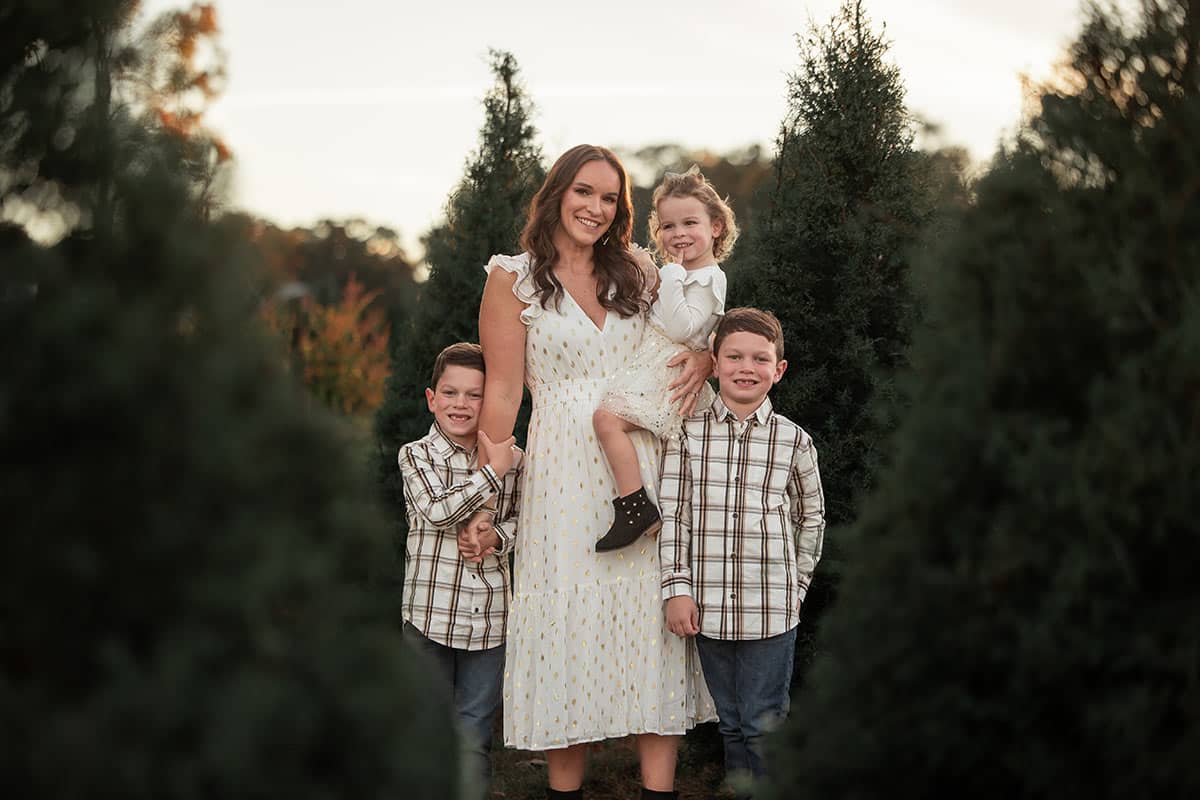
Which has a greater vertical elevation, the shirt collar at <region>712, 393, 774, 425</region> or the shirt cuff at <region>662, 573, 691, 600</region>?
the shirt collar at <region>712, 393, 774, 425</region>


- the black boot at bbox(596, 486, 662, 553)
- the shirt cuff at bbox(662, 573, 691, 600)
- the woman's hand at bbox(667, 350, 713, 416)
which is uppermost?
the woman's hand at bbox(667, 350, 713, 416)

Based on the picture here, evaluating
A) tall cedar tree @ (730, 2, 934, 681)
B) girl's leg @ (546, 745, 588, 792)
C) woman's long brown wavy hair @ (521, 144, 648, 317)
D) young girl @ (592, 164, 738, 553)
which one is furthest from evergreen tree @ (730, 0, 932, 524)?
girl's leg @ (546, 745, 588, 792)

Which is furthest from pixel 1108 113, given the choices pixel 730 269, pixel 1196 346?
pixel 730 269

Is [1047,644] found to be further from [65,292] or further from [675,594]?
[675,594]

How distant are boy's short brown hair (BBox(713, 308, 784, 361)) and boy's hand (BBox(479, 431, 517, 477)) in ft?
2.93

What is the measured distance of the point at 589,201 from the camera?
4488 millimetres

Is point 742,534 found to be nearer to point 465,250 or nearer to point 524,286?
point 524,286

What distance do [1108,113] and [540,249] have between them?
259cm

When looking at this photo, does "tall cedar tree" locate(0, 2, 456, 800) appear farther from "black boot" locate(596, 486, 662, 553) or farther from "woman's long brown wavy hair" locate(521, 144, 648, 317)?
"woman's long brown wavy hair" locate(521, 144, 648, 317)

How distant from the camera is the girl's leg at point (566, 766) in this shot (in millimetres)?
4418

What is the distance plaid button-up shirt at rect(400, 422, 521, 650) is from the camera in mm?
4480

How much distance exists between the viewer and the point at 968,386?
2.14 m

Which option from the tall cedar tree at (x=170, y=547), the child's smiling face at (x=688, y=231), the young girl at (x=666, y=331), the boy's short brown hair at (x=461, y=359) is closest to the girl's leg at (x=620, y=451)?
the young girl at (x=666, y=331)

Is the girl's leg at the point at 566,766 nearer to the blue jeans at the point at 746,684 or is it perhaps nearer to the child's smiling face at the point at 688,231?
the blue jeans at the point at 746,684
